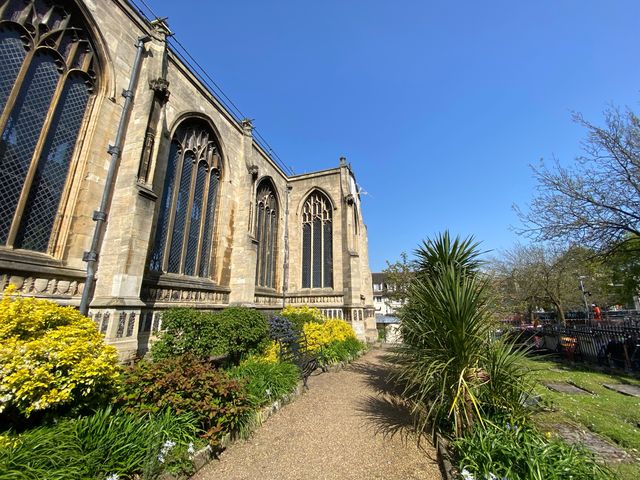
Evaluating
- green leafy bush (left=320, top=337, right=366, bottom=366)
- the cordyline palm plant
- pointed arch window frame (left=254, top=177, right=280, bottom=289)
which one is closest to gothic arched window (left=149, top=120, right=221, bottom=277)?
pointed arch window frame (left=254, top=177, right=280, bottom=289)

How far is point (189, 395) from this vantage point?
13.5 feet

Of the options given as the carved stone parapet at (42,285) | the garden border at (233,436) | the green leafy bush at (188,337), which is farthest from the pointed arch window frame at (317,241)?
the carved stone parapet at (42,285)

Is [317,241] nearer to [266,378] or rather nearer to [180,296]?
[180,296]

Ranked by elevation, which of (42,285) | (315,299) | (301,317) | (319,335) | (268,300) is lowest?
(319,335)

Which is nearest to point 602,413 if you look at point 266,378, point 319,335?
point 266,378

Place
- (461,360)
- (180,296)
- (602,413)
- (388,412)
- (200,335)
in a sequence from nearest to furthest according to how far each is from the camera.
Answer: (461,360) < (602,413) < (388,412) < (200,335) < (180,296)

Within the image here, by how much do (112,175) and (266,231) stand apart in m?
9.68

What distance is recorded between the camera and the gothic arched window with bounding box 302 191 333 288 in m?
17.3

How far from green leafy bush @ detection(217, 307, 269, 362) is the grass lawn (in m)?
6.03

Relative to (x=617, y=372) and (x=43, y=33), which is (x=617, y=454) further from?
(x=43, y=33)

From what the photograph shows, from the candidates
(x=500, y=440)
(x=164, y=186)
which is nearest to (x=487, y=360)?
(x=500, y=440)

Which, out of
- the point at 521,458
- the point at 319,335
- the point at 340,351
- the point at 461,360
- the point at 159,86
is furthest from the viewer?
the point at 340,351

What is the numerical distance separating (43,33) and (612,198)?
18080 mm

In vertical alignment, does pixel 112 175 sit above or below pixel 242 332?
above
